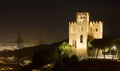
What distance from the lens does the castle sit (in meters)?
72.8

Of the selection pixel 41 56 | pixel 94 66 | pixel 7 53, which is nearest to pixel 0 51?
pixel 7 53

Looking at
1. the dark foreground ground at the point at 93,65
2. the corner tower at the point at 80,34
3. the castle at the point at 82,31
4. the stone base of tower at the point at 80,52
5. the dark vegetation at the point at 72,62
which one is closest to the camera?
the dark foreground ground at the point at 93,65

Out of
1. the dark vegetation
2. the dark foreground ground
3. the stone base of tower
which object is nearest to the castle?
the stone base of tower

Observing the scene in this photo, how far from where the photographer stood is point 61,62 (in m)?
70.7

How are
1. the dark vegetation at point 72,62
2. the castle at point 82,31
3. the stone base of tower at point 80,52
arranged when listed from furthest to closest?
the castle at point 82,31
the stone base of tower at point 80,52
the dark vegetation at point 72,62

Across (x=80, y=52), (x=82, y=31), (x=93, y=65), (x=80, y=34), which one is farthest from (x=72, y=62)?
(x=82, y=31)

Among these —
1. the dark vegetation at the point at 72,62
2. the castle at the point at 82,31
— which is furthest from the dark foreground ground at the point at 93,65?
the castle at the point at 82,31

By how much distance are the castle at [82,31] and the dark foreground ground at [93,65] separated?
4653 millimetres

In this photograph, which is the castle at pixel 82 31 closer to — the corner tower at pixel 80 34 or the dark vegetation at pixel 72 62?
the corner tower at pixel 80 34

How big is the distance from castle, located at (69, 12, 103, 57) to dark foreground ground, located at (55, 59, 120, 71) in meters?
4.65

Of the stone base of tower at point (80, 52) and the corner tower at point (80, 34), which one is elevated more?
the corner tower at point (80, 34)

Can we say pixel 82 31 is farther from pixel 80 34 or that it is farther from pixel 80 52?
pixel 80 52

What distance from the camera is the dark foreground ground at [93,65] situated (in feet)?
206

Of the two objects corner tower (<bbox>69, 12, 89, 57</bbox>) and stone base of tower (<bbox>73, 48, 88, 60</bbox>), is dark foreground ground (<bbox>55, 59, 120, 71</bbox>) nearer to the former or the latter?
stone base of tower (<bbox>73, 48, 88, 60</bbox>)
